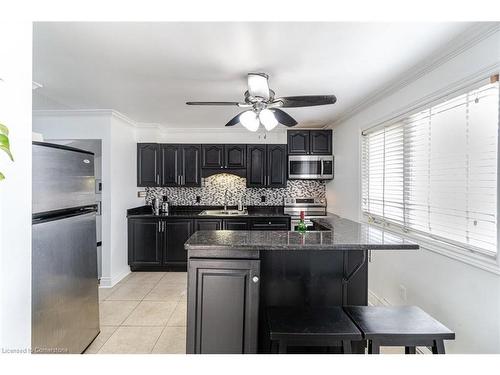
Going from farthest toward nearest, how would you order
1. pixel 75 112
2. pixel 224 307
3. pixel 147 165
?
pixel 147 165, pixel 75 112, pixel 224 307

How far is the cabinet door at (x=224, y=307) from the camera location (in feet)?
5.31

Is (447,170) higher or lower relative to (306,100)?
lower

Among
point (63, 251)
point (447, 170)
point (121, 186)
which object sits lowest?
point (63, 251)

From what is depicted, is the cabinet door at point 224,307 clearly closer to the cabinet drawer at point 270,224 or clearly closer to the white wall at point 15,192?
the white wall at point 15,192

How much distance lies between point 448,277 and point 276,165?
3008 mm

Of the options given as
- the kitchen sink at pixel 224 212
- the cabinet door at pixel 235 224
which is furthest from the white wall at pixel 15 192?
the kitchen sink at pixel 224 212

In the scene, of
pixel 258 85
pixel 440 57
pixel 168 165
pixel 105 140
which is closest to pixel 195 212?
pixel 168 165

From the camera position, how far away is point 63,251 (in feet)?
6.07

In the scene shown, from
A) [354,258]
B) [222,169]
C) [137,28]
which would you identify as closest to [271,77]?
[137,28]

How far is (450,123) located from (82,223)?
2.93 m

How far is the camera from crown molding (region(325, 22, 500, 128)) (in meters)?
1.53

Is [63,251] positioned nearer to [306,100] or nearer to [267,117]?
[267,117]

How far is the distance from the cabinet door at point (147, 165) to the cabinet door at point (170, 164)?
10cm

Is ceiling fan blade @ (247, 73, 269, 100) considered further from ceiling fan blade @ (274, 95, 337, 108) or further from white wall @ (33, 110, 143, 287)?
white wall @ (33, 110, 143, 287)
